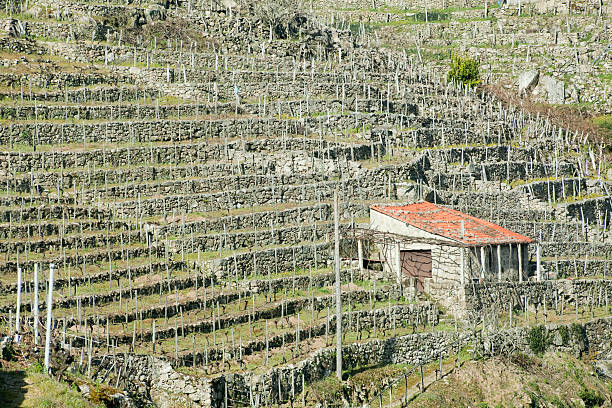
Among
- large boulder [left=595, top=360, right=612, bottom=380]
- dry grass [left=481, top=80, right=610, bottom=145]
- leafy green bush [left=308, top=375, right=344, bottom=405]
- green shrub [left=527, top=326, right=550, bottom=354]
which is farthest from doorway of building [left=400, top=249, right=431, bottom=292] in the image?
dry grass [left=481, top=80, right=610, bottom=145]

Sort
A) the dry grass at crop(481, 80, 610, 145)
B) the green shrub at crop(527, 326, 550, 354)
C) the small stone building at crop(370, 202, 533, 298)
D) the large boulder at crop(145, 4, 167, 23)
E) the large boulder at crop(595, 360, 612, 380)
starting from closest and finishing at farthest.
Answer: the green shrub at crop(527, 326, 550, 354)
the large boulder at crop(595, 360, 612, 380)
the small stone building at crop(370, 202, 533, 298)
the large boulder at crop(145, 4, 167, 23)
the dry grass at crop(481, 80, 610, 145)

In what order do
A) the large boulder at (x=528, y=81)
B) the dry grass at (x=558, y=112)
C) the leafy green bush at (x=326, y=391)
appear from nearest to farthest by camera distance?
the leafy green bush at (x=326, y=391), the dry grass at (x=558, y=112), the large boulder at (x=528, y=81)

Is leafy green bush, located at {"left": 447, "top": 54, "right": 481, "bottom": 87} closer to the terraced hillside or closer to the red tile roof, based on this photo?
the terraced hillside

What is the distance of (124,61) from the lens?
152ft

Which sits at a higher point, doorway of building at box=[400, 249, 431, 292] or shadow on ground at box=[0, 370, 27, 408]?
shadow on ground at box=[0, 370, 27, 408]

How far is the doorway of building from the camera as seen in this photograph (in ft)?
116

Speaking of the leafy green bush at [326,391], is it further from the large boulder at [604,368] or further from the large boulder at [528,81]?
the large boulder at [528,81]

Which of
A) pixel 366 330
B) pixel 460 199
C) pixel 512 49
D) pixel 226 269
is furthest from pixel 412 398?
pixel 512 49

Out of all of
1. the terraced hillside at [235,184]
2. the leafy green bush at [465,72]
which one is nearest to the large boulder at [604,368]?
the terraced hillside at [235,184]

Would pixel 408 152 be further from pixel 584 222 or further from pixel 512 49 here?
pixel 512 49

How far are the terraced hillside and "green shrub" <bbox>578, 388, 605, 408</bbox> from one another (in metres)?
3.52

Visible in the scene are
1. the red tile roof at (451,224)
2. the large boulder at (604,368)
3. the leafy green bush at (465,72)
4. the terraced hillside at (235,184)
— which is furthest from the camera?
the leafy green bush at (465,72)

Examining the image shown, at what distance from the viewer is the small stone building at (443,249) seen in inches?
1369

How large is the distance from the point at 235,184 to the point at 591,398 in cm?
1484
